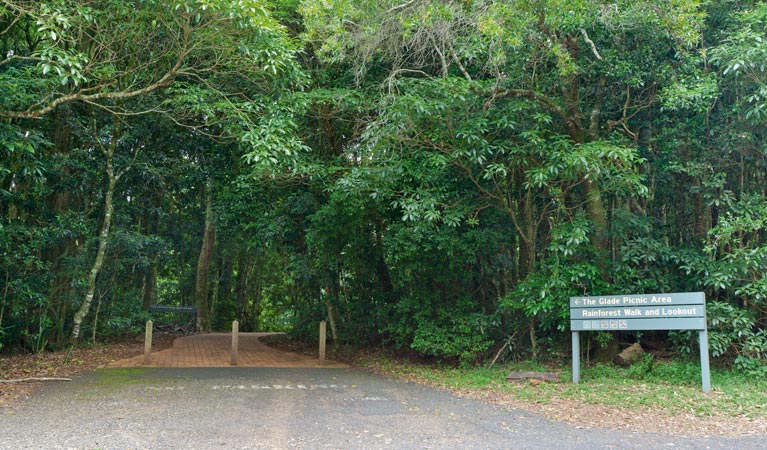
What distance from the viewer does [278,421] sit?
597cm

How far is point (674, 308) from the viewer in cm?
751

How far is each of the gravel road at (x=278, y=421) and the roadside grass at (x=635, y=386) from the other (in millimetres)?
984

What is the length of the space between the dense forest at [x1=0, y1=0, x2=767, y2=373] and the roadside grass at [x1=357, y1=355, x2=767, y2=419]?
492 millimetres

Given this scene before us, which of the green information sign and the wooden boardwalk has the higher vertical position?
the green information sign

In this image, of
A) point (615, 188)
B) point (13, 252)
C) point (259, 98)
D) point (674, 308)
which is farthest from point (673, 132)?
point (13, 252)

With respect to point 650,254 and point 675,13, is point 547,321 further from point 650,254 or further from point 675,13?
point 675,13

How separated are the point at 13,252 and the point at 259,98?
215 inches

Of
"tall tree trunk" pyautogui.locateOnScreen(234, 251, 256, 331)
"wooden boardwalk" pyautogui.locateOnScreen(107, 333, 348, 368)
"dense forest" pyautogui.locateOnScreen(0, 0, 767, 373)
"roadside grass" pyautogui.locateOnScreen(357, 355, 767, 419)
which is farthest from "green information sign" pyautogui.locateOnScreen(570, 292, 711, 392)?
"tall tree trunk" pyautogui.locateOnScreen(234, 251, 256, 331)

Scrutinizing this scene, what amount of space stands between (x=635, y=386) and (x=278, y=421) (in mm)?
5018

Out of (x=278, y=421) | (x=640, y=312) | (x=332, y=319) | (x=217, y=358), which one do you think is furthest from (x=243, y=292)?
(x=640, y=312)

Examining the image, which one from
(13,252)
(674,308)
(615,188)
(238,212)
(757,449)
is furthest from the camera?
(238,212)

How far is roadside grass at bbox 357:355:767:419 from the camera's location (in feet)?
21.9

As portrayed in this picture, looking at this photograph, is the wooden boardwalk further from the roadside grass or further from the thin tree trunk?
the roadside grass

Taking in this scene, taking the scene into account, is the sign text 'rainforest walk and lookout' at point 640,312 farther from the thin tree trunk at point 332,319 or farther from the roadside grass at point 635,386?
the thin tree trunk at point 332,319
